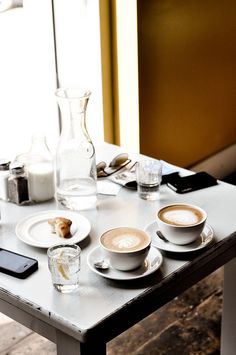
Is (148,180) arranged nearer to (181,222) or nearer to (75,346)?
(181,222)

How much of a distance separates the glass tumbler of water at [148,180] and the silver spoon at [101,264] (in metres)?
0.36

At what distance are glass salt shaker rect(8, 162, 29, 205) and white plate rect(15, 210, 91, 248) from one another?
10 cm

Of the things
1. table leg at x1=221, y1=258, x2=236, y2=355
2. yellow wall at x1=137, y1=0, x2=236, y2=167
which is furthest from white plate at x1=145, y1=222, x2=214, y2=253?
yellow wall at x1=137, y1=0, x2=236, y2=167

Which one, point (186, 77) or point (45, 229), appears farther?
point (186, 77)

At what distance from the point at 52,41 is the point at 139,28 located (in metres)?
0.34

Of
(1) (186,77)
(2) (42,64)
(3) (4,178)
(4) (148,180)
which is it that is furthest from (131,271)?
(1) (186,77)

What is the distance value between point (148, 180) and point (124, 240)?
0.33 m

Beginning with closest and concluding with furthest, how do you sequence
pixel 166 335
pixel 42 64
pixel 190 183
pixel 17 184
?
pixel 17 184 → pixel 190 183 → pixel 166 335 → pixel 42 64

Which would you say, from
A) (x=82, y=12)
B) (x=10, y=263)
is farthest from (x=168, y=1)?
(x=10, y=263)

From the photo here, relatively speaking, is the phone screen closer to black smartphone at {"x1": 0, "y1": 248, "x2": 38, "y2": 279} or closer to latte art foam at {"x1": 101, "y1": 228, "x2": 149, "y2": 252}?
black smartphone at {"x1": 0, "y1": 248, "x2": 38, "y2": 279}

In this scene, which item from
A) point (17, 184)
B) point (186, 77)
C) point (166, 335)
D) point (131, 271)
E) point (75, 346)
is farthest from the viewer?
point (186, 77)

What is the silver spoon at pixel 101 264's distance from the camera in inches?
57.2

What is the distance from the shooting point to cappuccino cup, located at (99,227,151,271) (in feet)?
4.66

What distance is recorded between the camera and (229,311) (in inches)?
75.9
